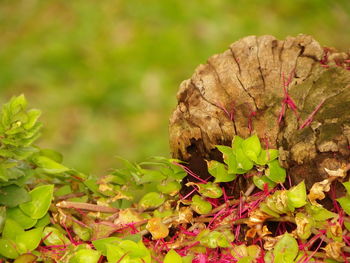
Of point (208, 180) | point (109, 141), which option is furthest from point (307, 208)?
point (109, 141)

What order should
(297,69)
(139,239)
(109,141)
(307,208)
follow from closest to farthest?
(307,208) → (139,239) → (297,69) → (109,141)

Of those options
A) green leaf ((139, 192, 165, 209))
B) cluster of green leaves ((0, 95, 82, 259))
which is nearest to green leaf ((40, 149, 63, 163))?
cluster of green leaves ((0, 95, 82, 259))

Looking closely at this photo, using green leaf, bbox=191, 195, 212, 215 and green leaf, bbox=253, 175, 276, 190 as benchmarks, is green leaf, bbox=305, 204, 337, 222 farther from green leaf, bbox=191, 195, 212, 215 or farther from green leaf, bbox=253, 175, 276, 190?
green leaf, bbox=191, 195, 212, 215

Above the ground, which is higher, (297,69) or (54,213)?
(297,69)

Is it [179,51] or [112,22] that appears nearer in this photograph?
[179,51]

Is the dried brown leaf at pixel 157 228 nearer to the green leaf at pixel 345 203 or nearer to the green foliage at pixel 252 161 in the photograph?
the green foliage at pixel 252 161

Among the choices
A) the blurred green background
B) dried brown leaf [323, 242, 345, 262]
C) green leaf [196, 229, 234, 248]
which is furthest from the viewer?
the blurred green background

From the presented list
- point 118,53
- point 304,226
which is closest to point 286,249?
point 304,226

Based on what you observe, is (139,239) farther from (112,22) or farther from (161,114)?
(112,22)
